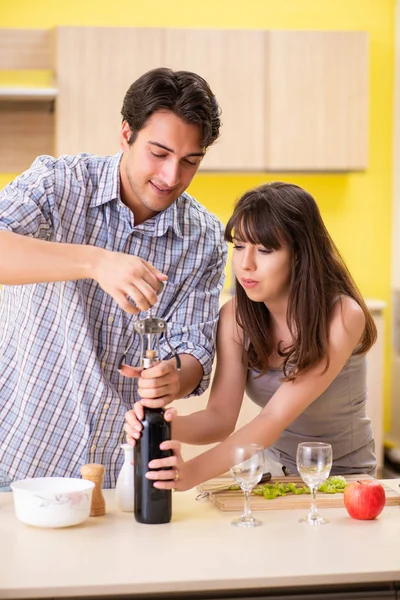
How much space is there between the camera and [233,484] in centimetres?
211

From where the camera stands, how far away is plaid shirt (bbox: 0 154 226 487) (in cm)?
232

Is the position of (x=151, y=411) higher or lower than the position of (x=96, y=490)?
higher

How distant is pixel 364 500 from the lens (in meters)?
1.91

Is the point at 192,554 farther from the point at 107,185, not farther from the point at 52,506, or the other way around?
the point at 107,185

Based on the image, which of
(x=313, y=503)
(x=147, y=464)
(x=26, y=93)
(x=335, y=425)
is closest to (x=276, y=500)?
(x=313, y=503)

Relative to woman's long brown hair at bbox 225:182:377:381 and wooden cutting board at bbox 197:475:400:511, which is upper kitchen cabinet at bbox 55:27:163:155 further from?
wooden cutting board at bbox 197:475:400:511

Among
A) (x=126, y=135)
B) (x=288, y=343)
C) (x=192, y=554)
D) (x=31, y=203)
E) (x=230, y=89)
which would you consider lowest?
(x=192, y=554)

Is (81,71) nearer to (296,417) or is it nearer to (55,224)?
(55,224)

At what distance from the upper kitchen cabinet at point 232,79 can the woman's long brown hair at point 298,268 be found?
2749 millimetres

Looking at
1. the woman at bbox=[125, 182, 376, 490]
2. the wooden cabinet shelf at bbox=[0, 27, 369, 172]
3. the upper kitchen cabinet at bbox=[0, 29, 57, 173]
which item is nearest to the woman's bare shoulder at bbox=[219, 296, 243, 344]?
the woman at bbox=[125, 182, 376, 490]

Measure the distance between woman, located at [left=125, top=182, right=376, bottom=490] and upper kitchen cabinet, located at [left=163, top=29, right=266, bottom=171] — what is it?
2750mm

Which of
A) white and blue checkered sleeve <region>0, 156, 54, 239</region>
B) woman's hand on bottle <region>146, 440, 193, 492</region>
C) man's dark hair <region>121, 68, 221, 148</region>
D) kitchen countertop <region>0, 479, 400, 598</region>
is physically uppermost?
man's dark hair <region>121, 68, 221, 148</region>

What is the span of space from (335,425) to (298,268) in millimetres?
429

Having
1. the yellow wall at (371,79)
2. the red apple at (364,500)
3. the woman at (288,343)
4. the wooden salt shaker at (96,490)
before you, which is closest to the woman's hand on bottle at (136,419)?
the wooden salt shaker at (96,490)
